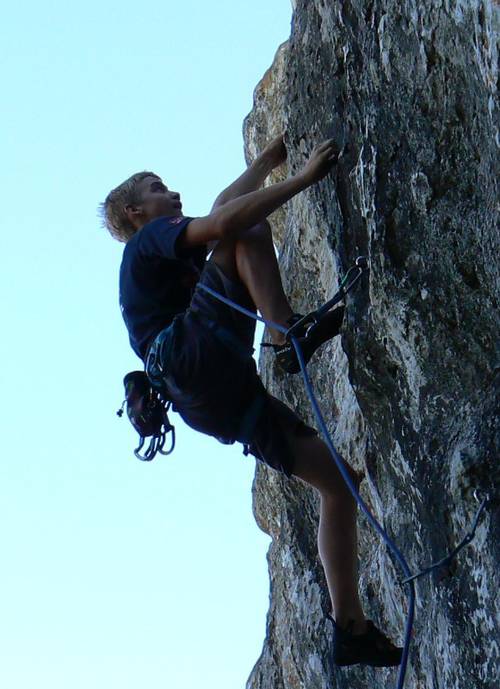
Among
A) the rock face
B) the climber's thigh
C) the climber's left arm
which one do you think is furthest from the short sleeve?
the climber's thigh

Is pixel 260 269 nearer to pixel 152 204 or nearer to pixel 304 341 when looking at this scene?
pixel 304 341

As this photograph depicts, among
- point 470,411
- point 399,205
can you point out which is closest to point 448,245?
point 399,205

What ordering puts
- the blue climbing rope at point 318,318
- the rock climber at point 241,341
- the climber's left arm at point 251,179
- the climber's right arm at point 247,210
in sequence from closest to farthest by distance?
the blue climbing rope at point 318,318
the climber's right arm at point 247,210
the rock climber at point 241,341
the climber's left arm at point 251,179

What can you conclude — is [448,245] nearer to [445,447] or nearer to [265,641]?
[445,447]

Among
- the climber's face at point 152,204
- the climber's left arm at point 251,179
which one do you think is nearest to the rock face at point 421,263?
the climber's left arm at point 251,179

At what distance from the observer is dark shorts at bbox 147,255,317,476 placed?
6496mm

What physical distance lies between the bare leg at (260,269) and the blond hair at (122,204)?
0.95m

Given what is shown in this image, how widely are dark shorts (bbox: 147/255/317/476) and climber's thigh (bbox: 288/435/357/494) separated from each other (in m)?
0.05

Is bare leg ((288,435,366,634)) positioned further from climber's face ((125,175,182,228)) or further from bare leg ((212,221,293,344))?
climber's face ((125,175,182,228))

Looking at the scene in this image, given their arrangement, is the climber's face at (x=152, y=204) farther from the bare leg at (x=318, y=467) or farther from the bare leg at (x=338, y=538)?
the bare leg at (x=338, y=538)

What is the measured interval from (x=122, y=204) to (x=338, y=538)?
2284 millimetres

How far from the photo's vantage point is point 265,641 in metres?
10.5

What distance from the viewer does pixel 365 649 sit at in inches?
251

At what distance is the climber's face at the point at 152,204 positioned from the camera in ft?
23.5
